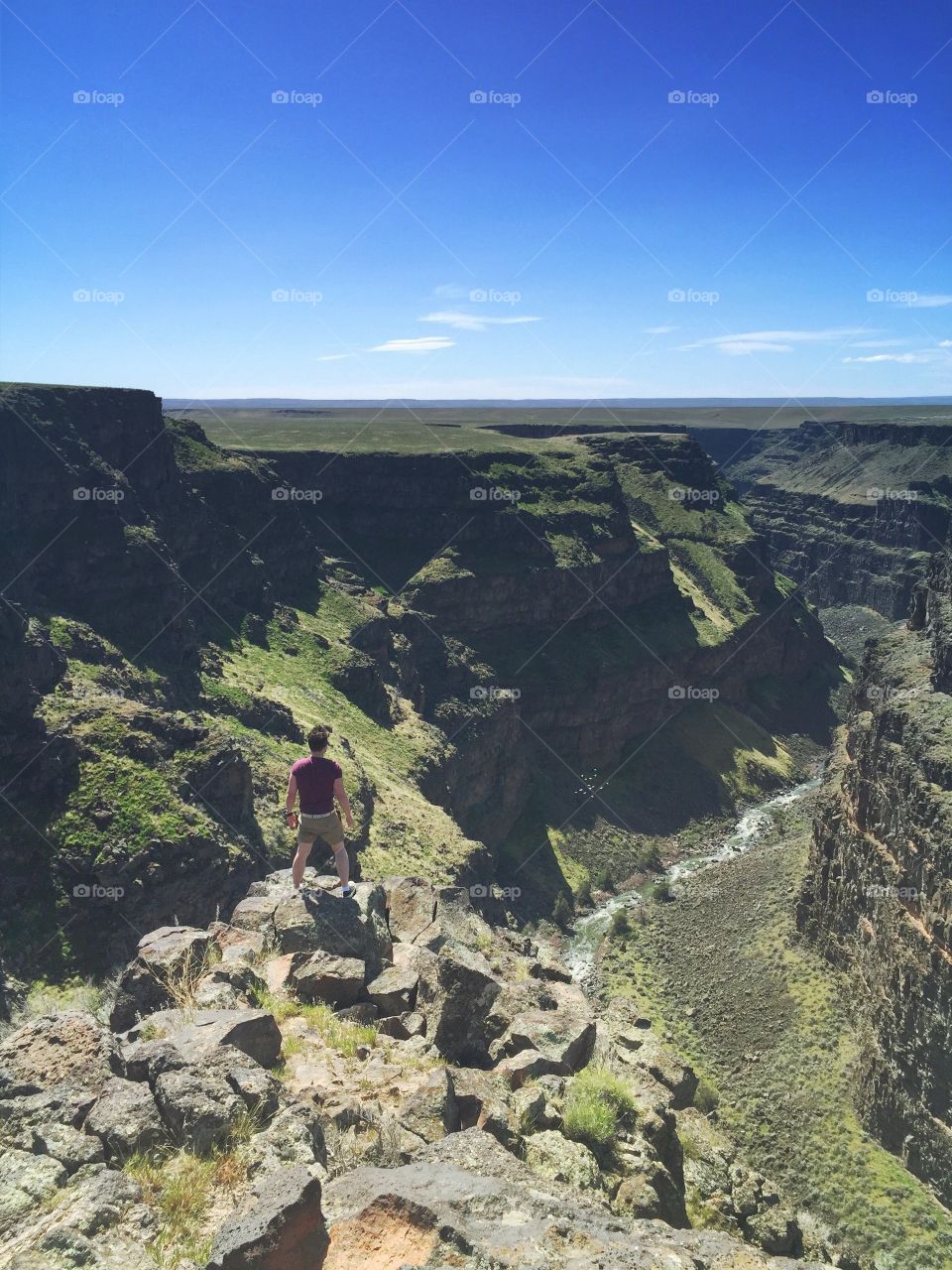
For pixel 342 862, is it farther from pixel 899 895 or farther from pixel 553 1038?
pixel 899 895

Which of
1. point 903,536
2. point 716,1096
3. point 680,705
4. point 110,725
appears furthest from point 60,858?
point 903,536

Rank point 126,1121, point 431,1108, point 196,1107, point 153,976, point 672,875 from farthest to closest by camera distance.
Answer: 1. point 672,875
2. point 153,976
3. point 431,1108
4. point 196,1107
5. point 126,1121

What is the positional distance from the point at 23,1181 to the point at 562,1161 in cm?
714

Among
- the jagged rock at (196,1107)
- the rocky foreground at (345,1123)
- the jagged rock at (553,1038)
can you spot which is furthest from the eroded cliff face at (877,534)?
the jagged rock at (196,1107)

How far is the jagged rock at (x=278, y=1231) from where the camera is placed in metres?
7.30

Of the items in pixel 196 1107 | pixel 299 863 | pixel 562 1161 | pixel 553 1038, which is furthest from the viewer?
pixel 299 863

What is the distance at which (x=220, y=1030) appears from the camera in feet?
36.9

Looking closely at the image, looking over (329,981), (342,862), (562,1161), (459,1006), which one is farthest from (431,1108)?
(342,862)

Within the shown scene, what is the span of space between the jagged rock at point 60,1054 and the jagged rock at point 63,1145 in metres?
1.15

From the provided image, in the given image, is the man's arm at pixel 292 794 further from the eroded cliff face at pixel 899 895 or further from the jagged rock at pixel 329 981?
the eroded cliff face at pixel 899 895

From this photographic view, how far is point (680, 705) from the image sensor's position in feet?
309

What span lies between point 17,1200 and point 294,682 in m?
51.0

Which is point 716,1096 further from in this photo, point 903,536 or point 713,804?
point 903,536

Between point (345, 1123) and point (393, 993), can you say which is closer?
point (345, 1123)
